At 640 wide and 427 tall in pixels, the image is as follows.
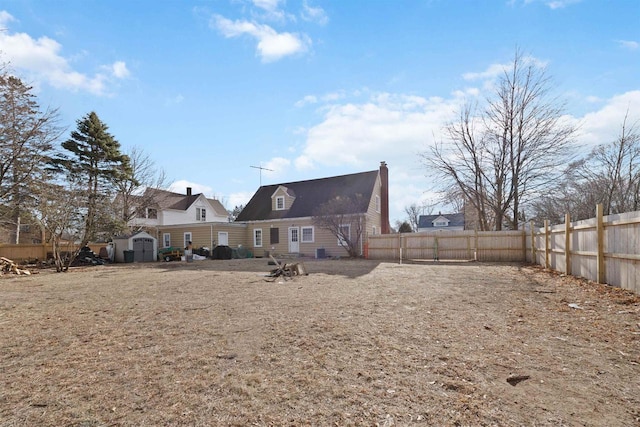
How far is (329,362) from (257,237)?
23.8m

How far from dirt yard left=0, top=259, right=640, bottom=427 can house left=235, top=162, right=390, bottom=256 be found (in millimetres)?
15563

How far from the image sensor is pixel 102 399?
295 cm

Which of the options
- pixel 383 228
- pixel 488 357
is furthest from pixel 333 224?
pixel 488 357

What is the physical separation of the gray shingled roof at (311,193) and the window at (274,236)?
1.02 m

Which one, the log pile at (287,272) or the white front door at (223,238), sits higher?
the white front door at (223,238)

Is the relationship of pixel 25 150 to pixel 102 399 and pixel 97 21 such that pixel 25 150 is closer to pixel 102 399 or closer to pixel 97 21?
pixel 97 21

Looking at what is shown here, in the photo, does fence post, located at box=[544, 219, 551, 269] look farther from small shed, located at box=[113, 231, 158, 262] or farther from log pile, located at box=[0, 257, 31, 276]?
small shed, located at box=[113, 231, 158, 262]

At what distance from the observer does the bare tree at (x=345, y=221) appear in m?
20.9

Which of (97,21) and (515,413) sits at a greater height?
(97,21)

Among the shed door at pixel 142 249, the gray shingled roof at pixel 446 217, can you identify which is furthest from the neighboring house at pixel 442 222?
the shed door at pixel 142 249

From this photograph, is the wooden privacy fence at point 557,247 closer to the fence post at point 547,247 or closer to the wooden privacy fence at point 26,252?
the fence post at point 547,247

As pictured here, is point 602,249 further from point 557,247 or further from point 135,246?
point 135,246

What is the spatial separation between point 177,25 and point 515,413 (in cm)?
1123

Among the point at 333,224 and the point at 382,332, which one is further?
the point at 333,224
